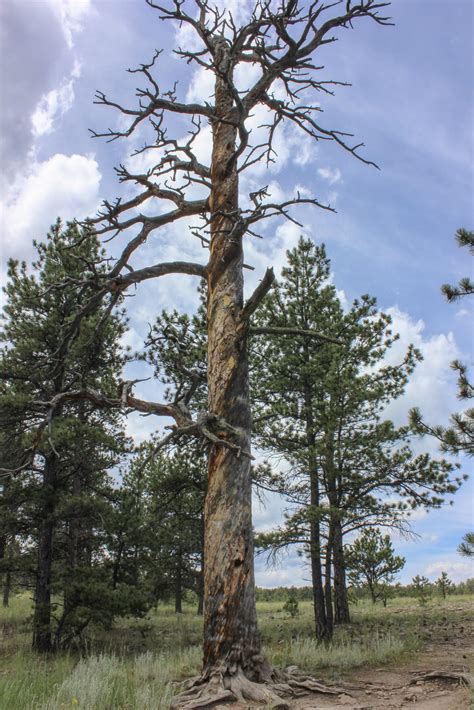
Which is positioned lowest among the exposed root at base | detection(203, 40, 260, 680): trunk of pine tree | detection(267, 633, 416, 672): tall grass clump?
detection(267, 633, 416, 672): tall grass clump

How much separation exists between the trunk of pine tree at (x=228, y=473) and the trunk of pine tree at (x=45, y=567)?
27.3 feet

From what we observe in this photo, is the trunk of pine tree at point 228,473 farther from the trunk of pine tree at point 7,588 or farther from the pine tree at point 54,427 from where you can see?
the trunk of pine tree at point 7,588

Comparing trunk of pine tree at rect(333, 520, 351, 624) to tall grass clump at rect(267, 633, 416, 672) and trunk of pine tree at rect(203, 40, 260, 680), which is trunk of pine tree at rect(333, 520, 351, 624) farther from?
trunk of pine tree at rect(203, 40, 260, 680)

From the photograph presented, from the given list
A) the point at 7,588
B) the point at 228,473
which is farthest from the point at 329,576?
the point at 7,588

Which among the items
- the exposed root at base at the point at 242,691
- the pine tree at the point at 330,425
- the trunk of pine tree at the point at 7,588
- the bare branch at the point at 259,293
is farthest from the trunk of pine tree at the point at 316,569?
the trunk of pine tree at the point at 7,588

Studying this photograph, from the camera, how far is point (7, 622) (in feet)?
62.7

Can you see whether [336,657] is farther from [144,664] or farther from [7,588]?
[7,588]

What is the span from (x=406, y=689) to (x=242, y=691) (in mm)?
1994

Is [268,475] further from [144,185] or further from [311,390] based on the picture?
[144,185]

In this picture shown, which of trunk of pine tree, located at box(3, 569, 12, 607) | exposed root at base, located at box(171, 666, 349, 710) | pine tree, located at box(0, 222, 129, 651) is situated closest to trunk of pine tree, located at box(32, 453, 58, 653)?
pine tree, located at box(0, 222, 129, 651)

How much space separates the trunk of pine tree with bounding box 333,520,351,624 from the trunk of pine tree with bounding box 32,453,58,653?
283 inches

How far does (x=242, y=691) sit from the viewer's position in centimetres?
499

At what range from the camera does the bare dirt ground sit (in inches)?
193

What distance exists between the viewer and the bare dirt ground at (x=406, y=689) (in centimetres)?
489
